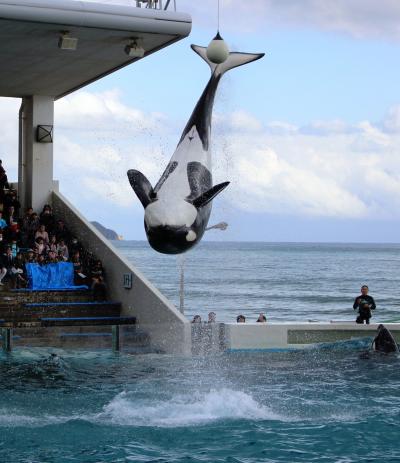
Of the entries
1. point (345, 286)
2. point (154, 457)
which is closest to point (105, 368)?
point (154, 457)

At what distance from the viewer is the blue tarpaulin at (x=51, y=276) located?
65.6 ft

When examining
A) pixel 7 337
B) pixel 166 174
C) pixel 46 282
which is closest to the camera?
pixel 166 174

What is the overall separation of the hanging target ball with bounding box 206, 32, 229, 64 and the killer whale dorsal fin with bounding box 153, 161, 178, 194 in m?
1.38

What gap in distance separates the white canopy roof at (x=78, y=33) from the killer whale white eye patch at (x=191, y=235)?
7624 millimetres

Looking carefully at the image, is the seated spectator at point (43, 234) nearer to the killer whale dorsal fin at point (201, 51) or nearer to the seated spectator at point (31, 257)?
the seated spectator at point (31, 257)

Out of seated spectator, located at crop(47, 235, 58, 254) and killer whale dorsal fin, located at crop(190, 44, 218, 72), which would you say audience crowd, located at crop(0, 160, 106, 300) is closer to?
seated spectator, located at crop(47, 235, 58, 254)

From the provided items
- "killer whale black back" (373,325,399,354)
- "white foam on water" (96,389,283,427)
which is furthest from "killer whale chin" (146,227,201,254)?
"killer whale black back" (373,325,399,354)

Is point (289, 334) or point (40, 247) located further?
point (40, 247)

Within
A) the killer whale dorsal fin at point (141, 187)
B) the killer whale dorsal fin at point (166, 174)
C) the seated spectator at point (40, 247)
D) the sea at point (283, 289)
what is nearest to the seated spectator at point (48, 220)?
the seated spectator at point (40, 247)

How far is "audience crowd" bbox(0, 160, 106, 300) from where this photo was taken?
19969 mm

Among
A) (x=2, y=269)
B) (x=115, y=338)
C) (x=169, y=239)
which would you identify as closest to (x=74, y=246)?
(x=2, y=269)

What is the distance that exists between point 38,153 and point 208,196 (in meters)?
13.7

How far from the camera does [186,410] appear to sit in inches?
511

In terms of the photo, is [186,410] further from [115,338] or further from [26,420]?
[115,338]
